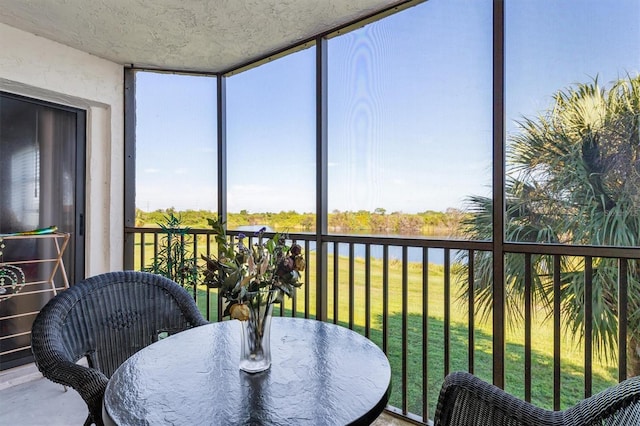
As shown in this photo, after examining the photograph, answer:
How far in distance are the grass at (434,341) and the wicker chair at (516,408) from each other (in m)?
0.99

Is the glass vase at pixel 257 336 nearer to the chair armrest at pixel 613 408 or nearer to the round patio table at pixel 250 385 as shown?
the round patio table at pixel 250 385

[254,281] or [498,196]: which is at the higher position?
[498,196]

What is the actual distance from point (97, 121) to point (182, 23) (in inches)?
54.8

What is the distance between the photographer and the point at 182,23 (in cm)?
261

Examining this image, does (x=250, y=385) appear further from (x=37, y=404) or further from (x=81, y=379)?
(x=37, y=404)

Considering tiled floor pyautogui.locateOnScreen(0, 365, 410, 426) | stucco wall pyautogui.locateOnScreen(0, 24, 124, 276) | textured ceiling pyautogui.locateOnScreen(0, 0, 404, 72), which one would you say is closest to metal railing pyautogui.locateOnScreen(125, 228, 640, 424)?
tiled floor pyautogui.locateOnScreen(0, 365, 410, 426)

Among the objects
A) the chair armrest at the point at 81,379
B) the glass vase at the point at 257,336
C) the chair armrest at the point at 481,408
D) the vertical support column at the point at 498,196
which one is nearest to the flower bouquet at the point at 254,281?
the glass vase at the point at 257,336

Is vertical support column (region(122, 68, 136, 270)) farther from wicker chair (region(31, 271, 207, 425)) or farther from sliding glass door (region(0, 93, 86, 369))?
wicker chair (region(31, 271, 207, 425))

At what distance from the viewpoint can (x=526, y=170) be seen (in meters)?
1.97

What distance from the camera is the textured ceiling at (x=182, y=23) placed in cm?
238

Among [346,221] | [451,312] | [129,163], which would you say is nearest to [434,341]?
[451,312]

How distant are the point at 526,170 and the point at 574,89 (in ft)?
1.49

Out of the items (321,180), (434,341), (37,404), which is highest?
(321,180)

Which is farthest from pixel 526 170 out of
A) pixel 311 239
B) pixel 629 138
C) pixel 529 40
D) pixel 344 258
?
pixel 311 239
